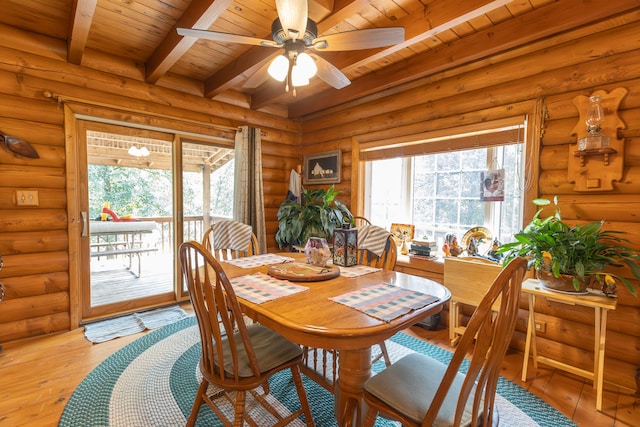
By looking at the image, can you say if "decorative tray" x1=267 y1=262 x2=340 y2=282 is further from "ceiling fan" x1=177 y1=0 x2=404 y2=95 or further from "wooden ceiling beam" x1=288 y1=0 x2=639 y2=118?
"wooden ceiling beam" x1=288 y1=0 x2=639 y2=118

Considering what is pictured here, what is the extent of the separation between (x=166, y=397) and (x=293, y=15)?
2224 millimetres

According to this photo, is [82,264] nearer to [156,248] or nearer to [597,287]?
[156,248]

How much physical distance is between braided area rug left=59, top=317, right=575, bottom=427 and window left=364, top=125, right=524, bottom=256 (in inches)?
47.6

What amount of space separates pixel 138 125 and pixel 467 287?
340 centimetres

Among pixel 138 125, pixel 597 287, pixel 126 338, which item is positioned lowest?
pixel 126 338

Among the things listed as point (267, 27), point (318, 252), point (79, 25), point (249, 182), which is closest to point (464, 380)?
point (318, 252)

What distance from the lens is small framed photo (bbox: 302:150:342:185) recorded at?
3.75m

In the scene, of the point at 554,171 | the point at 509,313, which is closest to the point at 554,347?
the point at 554,171

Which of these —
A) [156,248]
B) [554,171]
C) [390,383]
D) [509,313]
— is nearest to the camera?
[509,313]

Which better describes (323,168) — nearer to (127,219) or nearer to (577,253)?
(127,219)

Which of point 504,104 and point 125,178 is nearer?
point 504,104

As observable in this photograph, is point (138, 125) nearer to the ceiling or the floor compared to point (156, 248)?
nearer to the ceiling

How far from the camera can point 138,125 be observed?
3.01 metres

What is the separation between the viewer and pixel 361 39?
1599 mm
